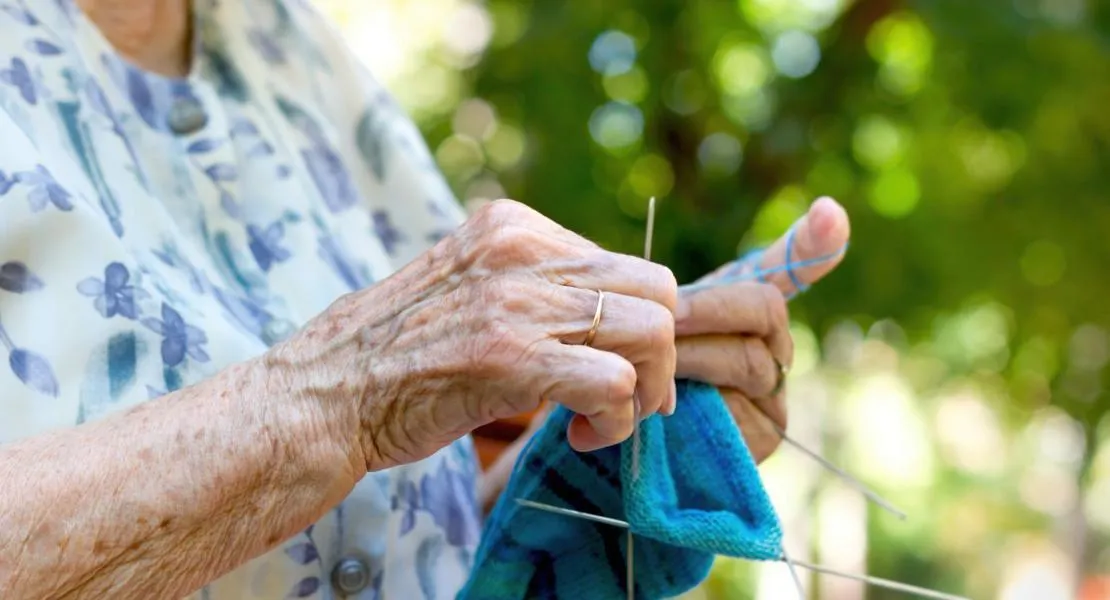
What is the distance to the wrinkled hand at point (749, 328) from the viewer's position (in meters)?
0.81

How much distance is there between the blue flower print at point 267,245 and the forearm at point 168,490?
0.24 metres

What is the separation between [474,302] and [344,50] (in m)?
0.60

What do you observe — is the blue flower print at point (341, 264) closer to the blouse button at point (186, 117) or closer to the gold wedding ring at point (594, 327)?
the blouse button at point (186, 117)

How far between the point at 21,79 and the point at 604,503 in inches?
20.8

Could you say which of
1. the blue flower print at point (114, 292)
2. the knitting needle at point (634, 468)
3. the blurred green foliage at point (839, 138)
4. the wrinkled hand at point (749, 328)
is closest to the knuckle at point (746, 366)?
the wrinkled hand at point (749, 328)

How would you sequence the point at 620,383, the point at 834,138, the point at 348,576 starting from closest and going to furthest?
the point at 620,383 → the point at 348,576 → the point at 834,138

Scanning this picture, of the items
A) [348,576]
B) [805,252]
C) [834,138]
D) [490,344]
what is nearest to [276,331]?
[348,576]

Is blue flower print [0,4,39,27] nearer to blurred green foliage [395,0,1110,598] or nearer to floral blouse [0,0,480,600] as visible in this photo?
floral blouse [0,0,480,600]

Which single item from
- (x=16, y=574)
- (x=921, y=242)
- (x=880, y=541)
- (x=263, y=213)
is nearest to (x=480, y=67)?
(x=921, y=242)

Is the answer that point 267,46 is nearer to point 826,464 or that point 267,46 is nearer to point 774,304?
point 774,304

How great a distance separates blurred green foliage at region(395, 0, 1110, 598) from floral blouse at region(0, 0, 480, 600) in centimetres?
129

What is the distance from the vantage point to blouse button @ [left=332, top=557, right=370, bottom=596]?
785mm

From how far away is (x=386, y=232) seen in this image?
1078mm

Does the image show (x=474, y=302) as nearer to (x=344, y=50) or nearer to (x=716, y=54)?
(x=344, y=50)
